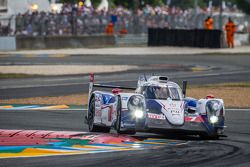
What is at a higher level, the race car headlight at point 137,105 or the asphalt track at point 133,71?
the race car headlight at point 137,105

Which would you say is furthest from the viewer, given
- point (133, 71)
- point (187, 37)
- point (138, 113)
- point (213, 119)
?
point (187, 37)

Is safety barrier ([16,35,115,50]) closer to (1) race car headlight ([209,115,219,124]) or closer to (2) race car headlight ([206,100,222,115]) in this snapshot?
(2) race car headlight ([206,100,222,115])

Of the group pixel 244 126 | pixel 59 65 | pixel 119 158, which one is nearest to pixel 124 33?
pixel 59 65

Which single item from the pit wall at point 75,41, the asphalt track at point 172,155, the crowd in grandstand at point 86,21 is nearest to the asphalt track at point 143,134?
the asphalt track at point 172,155

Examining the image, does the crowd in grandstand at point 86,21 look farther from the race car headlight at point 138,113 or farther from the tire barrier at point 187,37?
the race car headlight at point 138,113

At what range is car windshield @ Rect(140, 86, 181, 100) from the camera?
15500mm

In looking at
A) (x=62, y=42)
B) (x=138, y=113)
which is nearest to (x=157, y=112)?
(x=138, y=113)

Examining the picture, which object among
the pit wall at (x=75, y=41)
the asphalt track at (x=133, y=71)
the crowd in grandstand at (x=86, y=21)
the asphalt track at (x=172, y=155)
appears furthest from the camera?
the crowd in grandstand at (x=86, y=21)

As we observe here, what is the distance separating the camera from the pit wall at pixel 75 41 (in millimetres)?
50719

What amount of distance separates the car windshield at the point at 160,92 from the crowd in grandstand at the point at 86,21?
38.3 m

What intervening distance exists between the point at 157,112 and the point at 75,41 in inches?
1563

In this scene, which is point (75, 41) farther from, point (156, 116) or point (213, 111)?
point (156, 116)

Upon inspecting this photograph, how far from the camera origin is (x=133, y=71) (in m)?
35.7

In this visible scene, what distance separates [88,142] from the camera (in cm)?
1407
